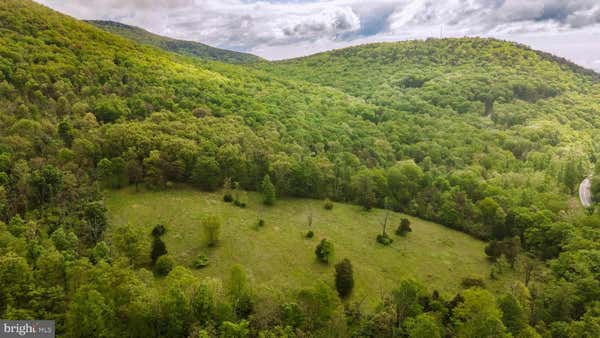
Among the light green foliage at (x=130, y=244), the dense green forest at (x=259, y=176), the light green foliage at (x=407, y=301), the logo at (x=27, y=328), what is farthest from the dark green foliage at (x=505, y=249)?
the logo at (x=27, y=328)

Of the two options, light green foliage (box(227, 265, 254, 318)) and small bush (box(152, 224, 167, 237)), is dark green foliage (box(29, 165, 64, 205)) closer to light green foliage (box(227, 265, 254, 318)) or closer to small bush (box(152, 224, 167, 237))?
small bush (box(152, 224, 167, 237))

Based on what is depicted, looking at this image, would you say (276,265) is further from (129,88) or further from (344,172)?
(129,88)

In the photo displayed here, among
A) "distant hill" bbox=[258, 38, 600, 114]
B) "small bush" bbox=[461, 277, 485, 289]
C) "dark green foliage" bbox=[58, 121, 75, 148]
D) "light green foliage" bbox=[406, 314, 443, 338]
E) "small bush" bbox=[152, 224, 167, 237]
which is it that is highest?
"distant hill" bbox=[258, 38, 600, 114]

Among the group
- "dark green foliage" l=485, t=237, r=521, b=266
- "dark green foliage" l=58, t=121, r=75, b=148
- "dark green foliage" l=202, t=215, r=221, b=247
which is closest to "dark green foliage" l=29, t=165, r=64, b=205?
"dark green foliage" l=58, t=121, r=75, b=148

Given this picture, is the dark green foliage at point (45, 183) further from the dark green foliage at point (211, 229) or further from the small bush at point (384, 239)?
the small bush at point (384, 239)

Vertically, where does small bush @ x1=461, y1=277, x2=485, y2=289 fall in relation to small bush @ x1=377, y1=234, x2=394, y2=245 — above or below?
below

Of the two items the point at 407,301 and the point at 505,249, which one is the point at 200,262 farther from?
the point at 505,249

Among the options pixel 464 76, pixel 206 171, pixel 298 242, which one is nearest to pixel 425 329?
pixel 298 242

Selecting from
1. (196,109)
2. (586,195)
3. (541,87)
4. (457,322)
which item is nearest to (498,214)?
(586,195)
